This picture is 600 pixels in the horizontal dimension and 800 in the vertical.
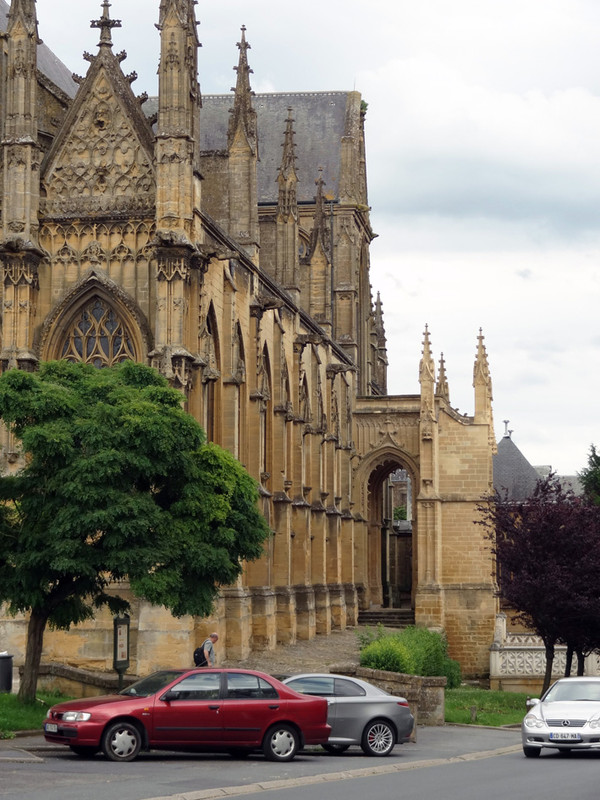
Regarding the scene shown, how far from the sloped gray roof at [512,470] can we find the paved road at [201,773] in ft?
161

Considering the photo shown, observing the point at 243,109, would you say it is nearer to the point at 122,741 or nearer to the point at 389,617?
the point at 389,617

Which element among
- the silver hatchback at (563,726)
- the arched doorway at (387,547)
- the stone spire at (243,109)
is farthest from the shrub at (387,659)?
the arched doorway at (387,547)

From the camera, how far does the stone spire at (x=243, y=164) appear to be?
1492 inches

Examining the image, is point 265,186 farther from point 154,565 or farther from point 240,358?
point 154,565

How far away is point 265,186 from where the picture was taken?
62062 millimetres

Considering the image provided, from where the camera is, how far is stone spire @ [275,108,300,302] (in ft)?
144

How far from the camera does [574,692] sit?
69.6ft

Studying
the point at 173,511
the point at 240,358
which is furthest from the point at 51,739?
the point at 240,358

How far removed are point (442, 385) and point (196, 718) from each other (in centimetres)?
3687

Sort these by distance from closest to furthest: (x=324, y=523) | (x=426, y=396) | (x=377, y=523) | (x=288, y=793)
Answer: (x=288, y=793), (x=324, y=523), (x=426, y=396), (x=377, y=523)

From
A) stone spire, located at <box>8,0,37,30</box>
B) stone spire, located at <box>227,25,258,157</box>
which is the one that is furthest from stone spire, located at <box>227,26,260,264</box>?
stone spire, located at <box>8,0,37,30</box>

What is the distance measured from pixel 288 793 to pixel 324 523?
1294 inches

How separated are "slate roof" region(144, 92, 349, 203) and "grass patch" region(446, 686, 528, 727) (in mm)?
29111

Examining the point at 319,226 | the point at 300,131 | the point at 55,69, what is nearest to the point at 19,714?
the point at 55,69
